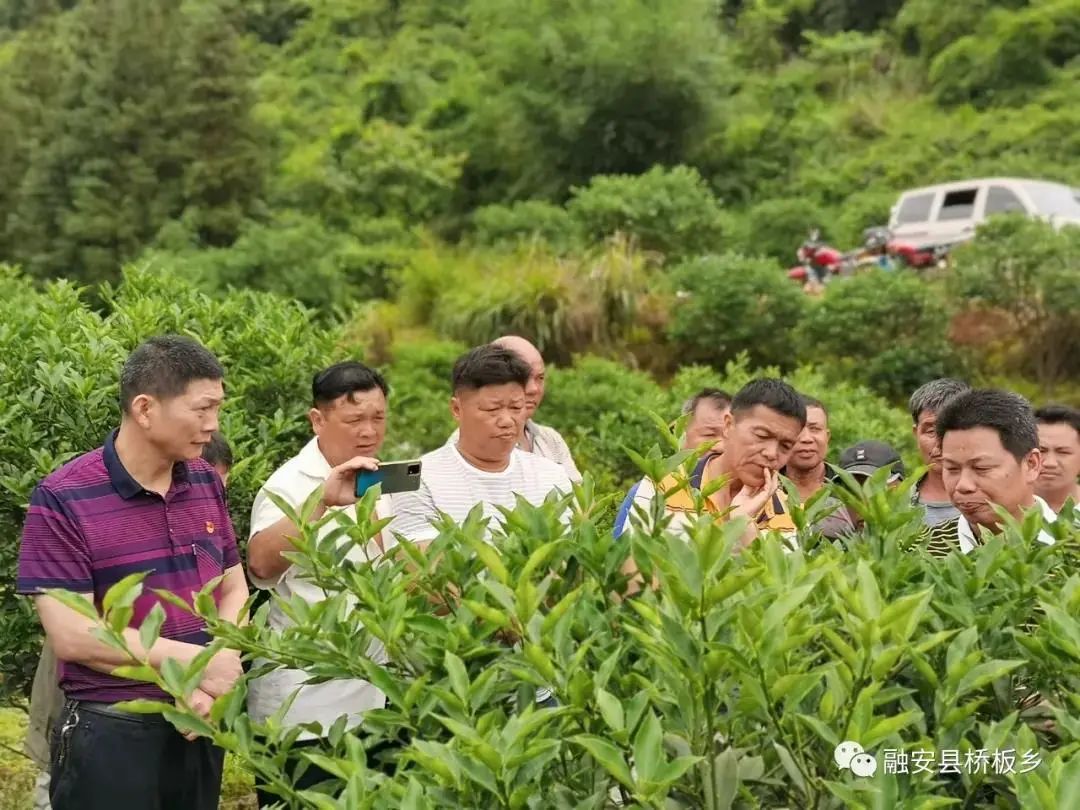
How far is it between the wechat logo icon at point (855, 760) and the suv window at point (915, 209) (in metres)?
17.7

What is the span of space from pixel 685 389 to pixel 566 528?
5727 mm

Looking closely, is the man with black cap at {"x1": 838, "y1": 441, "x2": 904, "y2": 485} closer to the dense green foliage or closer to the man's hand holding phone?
the man's hand holding phone

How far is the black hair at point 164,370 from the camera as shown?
9.64 ft

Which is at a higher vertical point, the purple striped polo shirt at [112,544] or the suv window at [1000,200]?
the purple striped polo shirt at [112,544]

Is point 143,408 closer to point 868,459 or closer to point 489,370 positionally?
point 489,370

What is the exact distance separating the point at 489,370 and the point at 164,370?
3.15ft

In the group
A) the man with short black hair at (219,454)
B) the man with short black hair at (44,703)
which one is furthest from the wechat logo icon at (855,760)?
the man with short black hair at (219,454)

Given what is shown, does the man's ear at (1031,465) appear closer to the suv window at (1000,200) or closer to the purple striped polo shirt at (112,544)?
the purple striped polo shirt at (112,544)

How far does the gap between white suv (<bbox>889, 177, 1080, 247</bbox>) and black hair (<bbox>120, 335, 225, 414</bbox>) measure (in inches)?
623

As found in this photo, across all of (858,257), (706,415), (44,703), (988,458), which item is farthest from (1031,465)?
(858,257)

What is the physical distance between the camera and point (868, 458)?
4.63 metres

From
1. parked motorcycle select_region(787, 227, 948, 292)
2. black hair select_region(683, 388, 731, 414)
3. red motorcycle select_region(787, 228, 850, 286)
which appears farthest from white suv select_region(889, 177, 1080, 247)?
black hair select_region(683, 388, 731, 414)

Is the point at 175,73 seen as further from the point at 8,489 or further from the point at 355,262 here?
the point at 8,489

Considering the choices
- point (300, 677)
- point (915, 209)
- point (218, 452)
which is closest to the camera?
point (300, 677)
